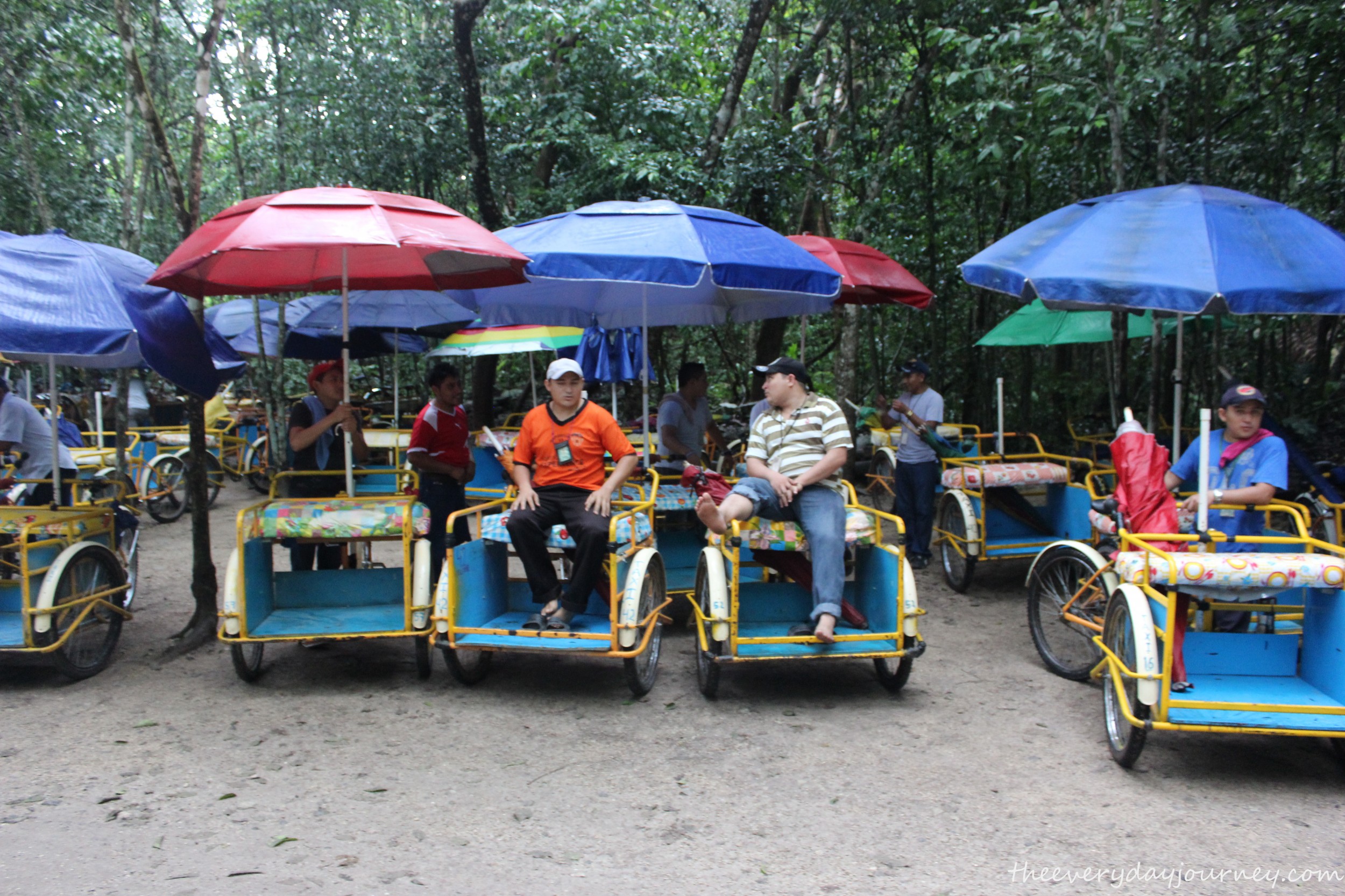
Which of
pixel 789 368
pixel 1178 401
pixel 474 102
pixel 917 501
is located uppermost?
pixel 474 102

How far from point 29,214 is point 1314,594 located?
14346mm

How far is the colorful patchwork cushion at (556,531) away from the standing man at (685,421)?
5.62 feet

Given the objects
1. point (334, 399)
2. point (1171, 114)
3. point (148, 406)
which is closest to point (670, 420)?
point (334, 399)

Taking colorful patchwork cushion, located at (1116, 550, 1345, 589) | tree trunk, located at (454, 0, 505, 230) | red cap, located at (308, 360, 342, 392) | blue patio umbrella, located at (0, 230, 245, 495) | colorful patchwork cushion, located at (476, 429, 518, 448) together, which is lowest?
colorful patchwork cushion, located at (1116, 550, 1345, 589)

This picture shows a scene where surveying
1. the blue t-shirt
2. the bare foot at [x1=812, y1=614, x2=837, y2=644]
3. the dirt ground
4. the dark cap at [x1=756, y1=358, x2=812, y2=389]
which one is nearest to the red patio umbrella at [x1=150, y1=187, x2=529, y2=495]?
the dark cap at [x1=756, y1=358, x2=812, y2=389]

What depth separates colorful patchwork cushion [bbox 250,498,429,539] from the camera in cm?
517

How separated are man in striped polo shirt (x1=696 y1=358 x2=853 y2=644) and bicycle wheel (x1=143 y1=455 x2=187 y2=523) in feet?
25.8

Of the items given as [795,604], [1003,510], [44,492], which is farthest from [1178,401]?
[44,492]

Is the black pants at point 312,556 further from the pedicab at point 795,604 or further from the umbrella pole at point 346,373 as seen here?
the pedicab at point 795,604

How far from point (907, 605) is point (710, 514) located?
1063mm

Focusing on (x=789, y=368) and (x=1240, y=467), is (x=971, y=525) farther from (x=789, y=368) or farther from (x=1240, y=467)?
(x=789, y=368)

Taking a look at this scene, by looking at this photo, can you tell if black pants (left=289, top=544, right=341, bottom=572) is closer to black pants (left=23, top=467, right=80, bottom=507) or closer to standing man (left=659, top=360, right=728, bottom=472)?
black pants (left=23, top=467, right=80, bottom=507)

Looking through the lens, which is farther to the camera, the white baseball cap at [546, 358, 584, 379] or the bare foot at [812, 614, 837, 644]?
the white baseball cap at [546, 358, 584, 379]

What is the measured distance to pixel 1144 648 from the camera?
397 centimetres
